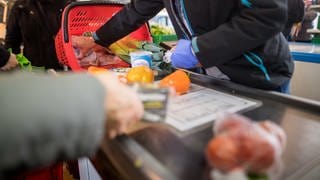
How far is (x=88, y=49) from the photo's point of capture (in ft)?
4.06

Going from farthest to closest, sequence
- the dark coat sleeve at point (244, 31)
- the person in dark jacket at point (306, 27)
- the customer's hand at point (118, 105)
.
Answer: the person in dark jacket at point (306, 27) → the dark coat sleeve at point (244, 31) → the customer's hand at point (118, 105)

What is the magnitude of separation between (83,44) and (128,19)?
24 centimetres

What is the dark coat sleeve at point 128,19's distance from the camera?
3.85 ft

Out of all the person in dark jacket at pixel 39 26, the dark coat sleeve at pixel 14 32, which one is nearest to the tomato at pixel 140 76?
the person in dark jacket at pixel 39 26

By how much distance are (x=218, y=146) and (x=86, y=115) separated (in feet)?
0.74

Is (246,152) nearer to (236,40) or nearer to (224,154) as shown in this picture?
(224,154)

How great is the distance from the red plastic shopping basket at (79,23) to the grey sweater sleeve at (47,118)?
0.81 metres

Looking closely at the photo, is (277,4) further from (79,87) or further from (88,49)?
(88,49)

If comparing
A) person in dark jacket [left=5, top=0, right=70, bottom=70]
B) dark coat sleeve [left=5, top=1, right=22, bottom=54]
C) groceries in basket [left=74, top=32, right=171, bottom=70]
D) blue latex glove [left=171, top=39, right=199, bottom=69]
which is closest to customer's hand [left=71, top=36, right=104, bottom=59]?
groceries in basket [left=74, top=32, right=171, bottom=70]

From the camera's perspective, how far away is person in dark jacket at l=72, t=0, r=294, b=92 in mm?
766

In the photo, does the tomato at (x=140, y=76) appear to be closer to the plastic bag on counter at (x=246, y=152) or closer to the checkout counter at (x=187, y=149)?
the checkout counter at (x=187, y=149)

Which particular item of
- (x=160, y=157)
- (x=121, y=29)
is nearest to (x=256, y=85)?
(x=160, y=157)

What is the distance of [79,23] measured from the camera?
1.30 m

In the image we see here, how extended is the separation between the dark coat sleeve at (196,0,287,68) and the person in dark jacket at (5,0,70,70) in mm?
1458
